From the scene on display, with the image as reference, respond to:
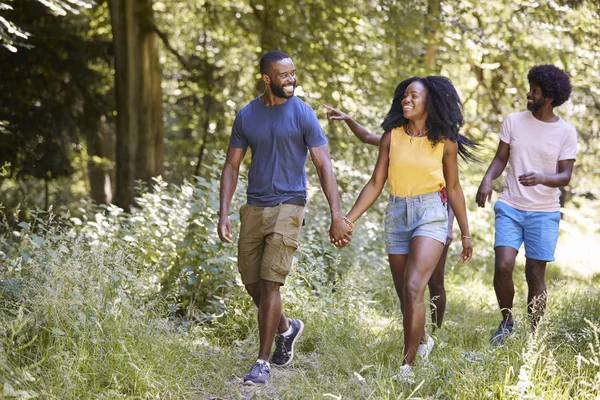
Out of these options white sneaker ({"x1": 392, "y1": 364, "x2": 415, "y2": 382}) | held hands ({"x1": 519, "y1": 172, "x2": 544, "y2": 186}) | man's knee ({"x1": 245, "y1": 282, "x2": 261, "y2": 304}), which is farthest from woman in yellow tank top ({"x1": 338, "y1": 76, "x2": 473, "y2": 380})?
man's knee ({"x1": 245, "y1": 282, "x2": 261, "y2": 304})

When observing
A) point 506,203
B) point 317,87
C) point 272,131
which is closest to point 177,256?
point 272,131

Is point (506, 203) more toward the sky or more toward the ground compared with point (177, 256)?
more toward the sky

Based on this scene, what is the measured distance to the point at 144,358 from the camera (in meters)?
5.03

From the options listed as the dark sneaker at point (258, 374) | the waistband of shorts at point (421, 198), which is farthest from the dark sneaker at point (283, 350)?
the waistband of shorts at point (421, 198)

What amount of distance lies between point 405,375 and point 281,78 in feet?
7.41

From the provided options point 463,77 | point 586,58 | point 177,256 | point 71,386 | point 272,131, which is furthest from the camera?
point 463,77

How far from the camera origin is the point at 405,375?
4.96 m

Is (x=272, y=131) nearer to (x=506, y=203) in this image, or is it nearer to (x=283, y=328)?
(x=283, y=328)

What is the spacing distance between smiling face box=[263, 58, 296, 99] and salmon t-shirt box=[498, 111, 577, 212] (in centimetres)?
212

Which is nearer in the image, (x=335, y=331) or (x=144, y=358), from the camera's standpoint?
(x=144, y=358)

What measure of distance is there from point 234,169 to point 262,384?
1643mm

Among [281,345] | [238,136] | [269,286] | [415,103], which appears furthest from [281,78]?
[281,345]

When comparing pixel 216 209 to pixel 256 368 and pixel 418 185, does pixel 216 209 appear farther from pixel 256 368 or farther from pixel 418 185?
pixel 418 185

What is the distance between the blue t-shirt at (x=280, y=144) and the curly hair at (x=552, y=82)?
6.81ft
